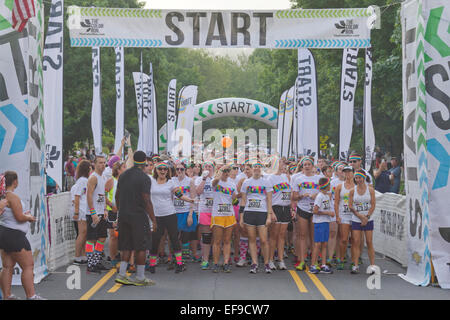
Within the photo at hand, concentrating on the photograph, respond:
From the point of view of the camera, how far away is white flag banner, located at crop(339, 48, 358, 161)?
699 inches

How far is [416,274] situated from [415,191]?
1457mm

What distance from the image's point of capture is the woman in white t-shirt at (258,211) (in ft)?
41.1

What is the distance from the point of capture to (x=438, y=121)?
11.4 meters

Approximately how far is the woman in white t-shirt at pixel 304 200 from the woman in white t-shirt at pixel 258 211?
2.31 feet

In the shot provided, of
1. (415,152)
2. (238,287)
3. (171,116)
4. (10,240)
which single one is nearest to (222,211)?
(238,287)

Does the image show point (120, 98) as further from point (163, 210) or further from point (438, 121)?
point (438, 121)

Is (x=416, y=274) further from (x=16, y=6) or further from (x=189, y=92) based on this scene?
(x=189, y=92)

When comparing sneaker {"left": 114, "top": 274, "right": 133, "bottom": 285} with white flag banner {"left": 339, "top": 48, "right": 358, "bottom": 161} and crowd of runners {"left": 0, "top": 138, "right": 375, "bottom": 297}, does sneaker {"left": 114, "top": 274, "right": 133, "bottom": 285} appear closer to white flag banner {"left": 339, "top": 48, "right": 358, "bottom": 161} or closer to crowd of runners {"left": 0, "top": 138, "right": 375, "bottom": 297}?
crowd of runners {"left": 0, "top": 138, "right": 375, "bottom": 297}

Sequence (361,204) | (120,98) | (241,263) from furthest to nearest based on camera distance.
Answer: (120,98) < (241,263) < (361,204)

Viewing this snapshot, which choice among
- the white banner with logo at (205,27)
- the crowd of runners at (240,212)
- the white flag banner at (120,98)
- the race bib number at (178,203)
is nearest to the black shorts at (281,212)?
the crowd of runners at (240,212)

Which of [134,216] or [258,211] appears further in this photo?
[258,211]

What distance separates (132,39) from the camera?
49.8 ft

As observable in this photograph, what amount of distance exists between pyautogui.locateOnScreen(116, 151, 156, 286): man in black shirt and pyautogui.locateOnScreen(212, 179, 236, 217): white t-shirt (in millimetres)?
2087

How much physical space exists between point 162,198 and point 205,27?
4692mm
